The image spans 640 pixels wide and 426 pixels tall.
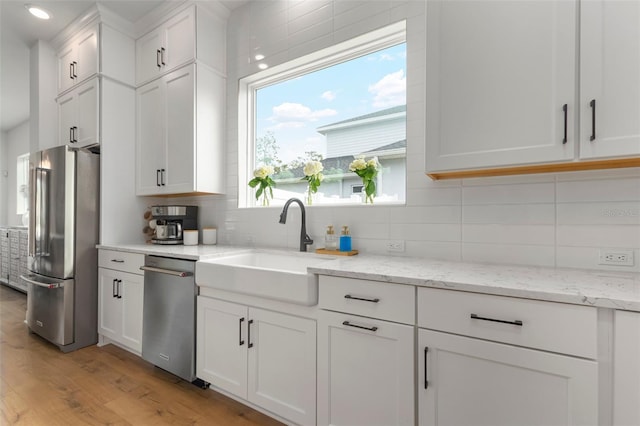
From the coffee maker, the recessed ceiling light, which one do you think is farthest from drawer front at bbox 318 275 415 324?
the recessed ceiling light

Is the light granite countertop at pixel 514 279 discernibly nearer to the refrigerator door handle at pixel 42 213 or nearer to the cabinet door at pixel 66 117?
the refrigerator door handle at pixel 42 213

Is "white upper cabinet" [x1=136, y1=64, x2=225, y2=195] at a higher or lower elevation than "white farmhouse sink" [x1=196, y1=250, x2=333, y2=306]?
higher

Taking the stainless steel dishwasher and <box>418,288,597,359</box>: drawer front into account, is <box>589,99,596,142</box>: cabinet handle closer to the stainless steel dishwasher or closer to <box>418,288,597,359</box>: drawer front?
<box>418,288,597,359</box>: drawer front

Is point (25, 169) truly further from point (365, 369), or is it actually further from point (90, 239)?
point (365, 369)

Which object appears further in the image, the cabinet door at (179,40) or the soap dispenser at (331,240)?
the cabinet door at (179,40)

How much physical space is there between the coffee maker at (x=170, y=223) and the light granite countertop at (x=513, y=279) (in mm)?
1726

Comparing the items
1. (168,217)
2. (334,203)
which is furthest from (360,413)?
(168,217)

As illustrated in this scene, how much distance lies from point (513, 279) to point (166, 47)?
306 cm

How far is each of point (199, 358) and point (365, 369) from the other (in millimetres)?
1158

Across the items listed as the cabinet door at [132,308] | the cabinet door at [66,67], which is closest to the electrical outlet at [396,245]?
the cabinet door at [132,308]

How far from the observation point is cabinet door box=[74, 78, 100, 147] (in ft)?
9.10

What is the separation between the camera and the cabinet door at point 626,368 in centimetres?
91

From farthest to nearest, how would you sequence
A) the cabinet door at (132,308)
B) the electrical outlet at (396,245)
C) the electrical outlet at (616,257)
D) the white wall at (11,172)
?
the white wall at (11,172) < the cabinet door at (132,308) < the electrical outlet at (396,245) < the electrical outlet at (616,257)

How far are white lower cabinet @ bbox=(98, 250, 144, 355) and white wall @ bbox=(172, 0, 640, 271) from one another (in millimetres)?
763
